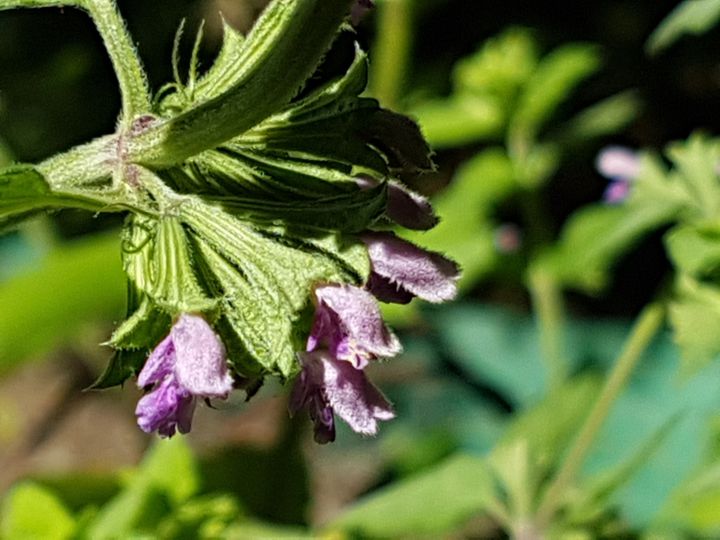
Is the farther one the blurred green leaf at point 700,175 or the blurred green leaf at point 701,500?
the blurred green leaf at point 700,175

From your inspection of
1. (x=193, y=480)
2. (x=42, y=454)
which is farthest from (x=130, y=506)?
(x=42, y=454)

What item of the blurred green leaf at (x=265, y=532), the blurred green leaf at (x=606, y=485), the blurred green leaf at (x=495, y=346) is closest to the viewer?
the blurred green leaf at (x=606, y=485)

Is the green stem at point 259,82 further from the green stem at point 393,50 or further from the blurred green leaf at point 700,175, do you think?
the green stem at point 393,50

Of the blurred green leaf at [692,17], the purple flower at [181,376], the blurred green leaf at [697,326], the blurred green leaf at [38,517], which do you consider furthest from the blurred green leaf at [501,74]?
the purple flower at [181,376]

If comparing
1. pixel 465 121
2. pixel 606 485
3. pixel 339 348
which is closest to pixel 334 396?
pixel 339 348

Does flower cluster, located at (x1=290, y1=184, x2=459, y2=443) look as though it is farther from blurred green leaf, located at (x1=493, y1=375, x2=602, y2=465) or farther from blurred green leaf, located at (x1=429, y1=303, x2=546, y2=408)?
blurred green leaf, located at (x1=429, y1=303, x2=546, y2=408)

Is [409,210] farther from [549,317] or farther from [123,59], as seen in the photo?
[549,317]

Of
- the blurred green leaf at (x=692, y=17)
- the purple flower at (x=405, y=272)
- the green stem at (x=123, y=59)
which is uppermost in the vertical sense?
the blurred green leaf at (x=692, y=17)
